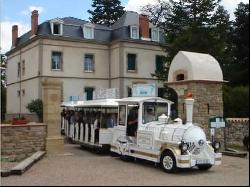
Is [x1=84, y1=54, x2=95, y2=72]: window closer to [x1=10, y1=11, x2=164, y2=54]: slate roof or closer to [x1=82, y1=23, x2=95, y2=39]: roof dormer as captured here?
[x1=10, y1=11, x2=164, y2=54]: slate roof

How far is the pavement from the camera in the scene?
1180cm

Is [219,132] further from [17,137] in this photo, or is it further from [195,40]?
[195,40]

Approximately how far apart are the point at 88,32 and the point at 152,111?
31447mm

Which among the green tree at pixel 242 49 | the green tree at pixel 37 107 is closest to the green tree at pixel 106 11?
the green tree at pixel 37 107

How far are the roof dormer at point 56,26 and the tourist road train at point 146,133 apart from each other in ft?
74.1

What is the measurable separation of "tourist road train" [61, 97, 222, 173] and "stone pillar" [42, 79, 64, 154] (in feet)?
5.25

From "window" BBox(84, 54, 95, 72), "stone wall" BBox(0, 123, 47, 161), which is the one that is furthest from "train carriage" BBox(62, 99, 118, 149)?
"window" BBox(84, 54, 95, 72)

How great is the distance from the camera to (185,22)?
39094 millimetres

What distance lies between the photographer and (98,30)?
4822 cm

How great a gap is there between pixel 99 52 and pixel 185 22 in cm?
1135

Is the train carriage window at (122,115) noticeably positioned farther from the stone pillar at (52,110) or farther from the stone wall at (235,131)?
the stone wall at (235,131)

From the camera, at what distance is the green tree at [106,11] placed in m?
66.0

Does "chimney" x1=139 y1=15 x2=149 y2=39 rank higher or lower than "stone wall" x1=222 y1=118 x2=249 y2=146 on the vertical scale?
higher

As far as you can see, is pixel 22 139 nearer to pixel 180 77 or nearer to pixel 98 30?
pixel 180 77
